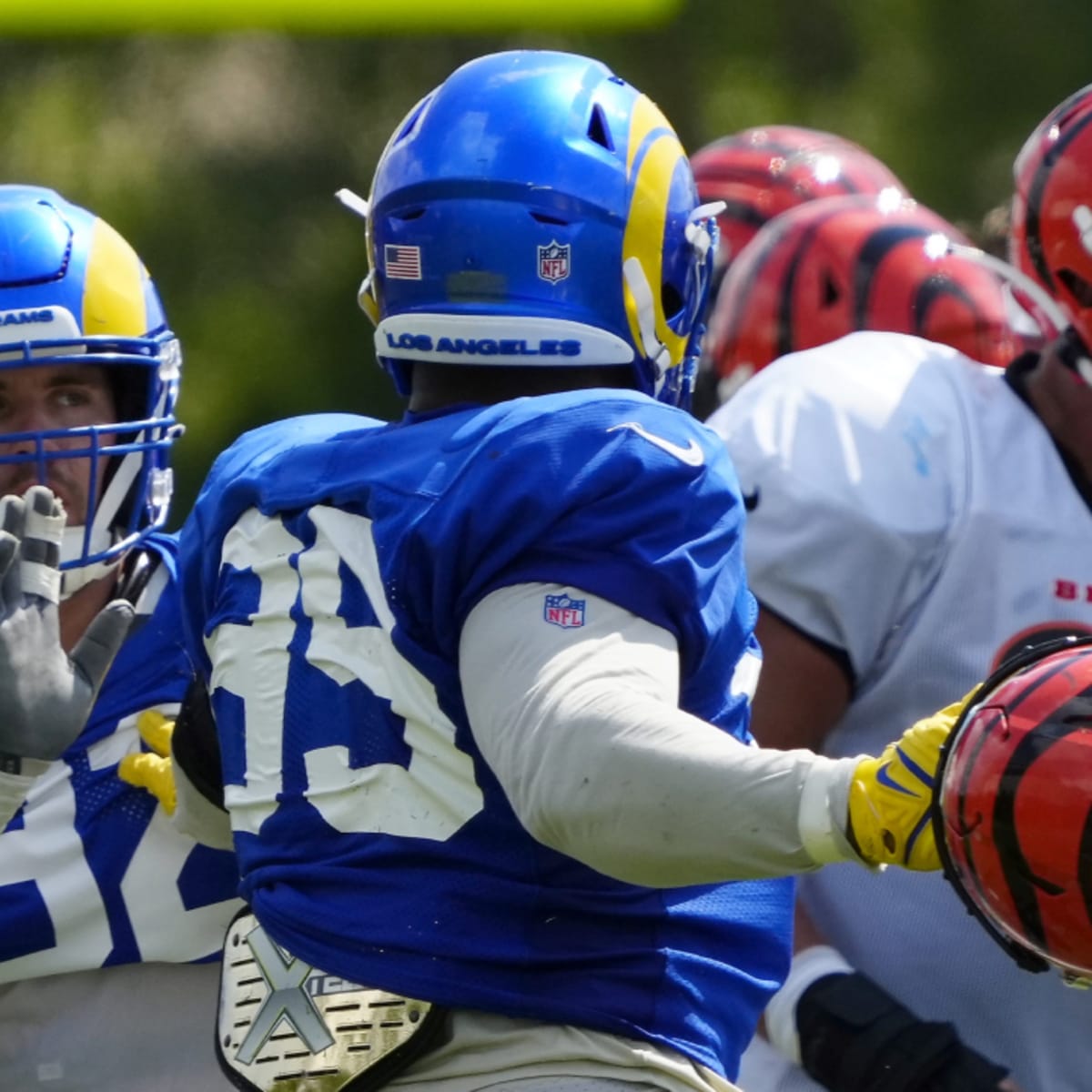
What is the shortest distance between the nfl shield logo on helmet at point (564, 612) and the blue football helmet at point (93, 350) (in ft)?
3.35

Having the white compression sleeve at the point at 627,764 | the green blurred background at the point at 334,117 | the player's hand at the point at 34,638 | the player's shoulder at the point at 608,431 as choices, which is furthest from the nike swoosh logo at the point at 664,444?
the green blurred background at the point at 334,117

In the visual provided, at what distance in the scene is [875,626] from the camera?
267 cm

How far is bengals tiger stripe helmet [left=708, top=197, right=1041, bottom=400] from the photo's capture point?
381 centimetres

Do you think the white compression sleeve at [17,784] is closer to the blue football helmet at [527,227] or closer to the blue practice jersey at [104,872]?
the blue practice jersey at [104,872]

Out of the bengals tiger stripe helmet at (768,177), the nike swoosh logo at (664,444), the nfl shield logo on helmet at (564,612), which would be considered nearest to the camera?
the nfl shield logo on helmet at (564,612)

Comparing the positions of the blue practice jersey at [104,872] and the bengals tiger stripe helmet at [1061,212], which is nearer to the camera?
the blue practice jersey at [104,872]

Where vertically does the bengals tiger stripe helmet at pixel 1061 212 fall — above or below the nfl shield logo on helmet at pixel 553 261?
below

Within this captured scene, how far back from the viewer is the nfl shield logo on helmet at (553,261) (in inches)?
84.7

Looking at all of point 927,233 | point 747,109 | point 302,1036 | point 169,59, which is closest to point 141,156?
point 169,59

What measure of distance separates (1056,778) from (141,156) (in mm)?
8444

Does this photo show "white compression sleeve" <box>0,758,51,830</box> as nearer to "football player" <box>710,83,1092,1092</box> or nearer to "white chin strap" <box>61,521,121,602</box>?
"white chin strap" <box>61,521,121,602</box>

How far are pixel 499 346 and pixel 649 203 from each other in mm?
240

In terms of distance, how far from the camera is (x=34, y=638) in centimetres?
239

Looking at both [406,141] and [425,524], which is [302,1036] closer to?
[425,524]
